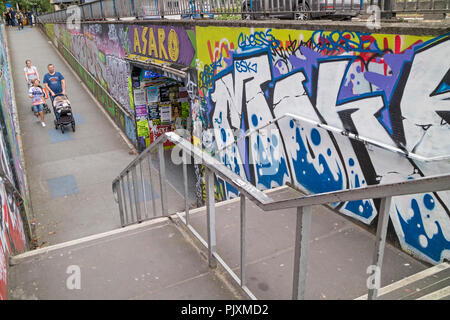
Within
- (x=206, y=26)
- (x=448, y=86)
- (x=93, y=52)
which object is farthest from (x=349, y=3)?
(x=93, y=52)

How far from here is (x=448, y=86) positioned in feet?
9.75

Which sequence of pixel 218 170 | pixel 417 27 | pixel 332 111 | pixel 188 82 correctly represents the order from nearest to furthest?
pixel 218 170
pixel 417 27
pixel 332 111
pixel 188 82

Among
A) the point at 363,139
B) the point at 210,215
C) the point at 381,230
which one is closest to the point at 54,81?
the point at 210,215

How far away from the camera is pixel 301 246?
2178 mm

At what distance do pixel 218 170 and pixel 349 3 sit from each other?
2.84 m

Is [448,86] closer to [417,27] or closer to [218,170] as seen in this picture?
[417,27]

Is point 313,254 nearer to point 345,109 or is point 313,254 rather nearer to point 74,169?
point 345,109

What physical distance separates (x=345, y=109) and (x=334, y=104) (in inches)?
6.7

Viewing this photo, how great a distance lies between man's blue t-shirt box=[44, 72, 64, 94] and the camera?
12789mm

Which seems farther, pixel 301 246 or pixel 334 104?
pixel 334 104

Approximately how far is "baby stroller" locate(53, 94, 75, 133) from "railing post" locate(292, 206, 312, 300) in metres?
12.3

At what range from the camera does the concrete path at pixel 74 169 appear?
314 inches

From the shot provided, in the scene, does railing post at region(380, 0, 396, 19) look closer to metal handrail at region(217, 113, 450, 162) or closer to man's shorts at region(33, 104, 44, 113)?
metal handrail at region(217, 113, 450, 162)

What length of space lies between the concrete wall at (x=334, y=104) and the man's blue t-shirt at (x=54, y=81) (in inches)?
298
